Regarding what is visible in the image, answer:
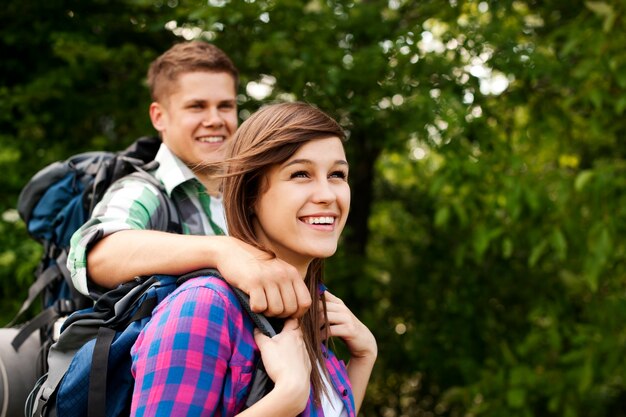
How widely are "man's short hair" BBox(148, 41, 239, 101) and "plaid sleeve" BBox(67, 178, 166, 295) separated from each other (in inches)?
20.1

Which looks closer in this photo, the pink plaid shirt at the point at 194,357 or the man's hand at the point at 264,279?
the pink plaid shirt at the point at 194,357

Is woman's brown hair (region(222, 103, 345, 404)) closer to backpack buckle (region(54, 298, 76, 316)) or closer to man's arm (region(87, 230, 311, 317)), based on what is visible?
man's arm (region(87, 230, 311, 317))

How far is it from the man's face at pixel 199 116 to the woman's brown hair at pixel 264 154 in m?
0.90

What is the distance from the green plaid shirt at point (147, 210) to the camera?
2.19 m

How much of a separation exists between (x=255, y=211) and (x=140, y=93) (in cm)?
296

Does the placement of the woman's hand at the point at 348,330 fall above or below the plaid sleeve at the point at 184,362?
below

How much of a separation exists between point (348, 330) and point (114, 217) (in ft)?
2.43

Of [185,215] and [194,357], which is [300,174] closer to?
[194,357]

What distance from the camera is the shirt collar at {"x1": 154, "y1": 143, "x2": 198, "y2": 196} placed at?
101 inches

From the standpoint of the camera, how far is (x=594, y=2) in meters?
3.91

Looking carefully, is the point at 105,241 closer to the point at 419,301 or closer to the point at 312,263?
the point at 312,263

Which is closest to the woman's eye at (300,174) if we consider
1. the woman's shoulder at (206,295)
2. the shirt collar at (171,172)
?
the woman's shoulder at (206,295)

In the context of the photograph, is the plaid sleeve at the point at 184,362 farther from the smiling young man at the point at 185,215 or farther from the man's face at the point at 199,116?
the man's face at the point at 199,116

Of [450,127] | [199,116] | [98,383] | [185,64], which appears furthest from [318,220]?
[450,127]
